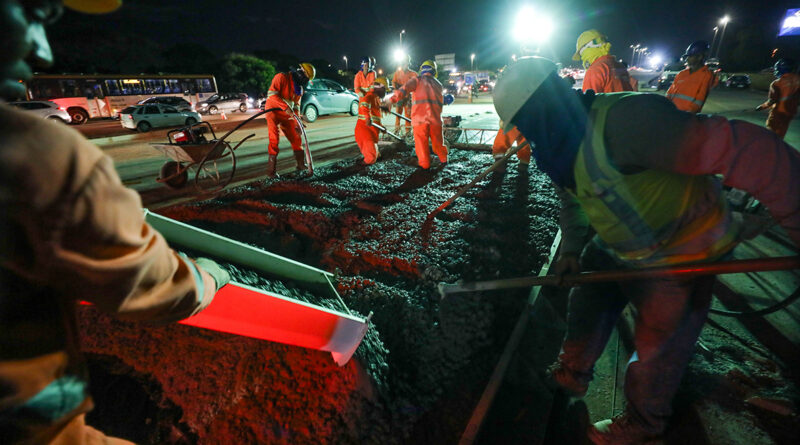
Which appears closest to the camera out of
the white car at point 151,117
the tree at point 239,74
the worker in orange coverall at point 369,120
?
the worker in orange coverall at point 369,120

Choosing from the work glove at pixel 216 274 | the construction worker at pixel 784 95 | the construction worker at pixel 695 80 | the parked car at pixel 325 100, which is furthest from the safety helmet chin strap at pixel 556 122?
the parked car at pixel 325 100

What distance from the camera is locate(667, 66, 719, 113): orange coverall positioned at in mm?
4465

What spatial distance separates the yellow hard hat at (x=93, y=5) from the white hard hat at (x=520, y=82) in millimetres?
1341

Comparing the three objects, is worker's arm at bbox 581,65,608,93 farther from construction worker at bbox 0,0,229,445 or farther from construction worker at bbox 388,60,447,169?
construction worker at bbox 0,0,229,445

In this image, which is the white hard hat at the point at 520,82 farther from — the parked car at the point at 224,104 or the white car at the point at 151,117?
the parked car at the point at 224,104

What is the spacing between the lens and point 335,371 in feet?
6.16

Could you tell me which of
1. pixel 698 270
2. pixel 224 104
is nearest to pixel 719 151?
pixel 698 270

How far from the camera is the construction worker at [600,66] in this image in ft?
15.3

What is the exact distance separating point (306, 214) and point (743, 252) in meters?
4.57

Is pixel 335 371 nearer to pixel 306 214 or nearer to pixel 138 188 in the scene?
pixel 306 214

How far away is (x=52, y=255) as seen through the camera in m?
0.71

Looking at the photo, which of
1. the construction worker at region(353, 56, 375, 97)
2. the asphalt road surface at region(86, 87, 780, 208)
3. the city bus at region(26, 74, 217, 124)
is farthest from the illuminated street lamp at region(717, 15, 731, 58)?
the city bus at region(26, 74, 217, 124)

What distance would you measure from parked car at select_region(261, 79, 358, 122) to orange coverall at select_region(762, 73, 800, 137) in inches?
535

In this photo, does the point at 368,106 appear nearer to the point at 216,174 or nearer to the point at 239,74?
the point at 216,174
